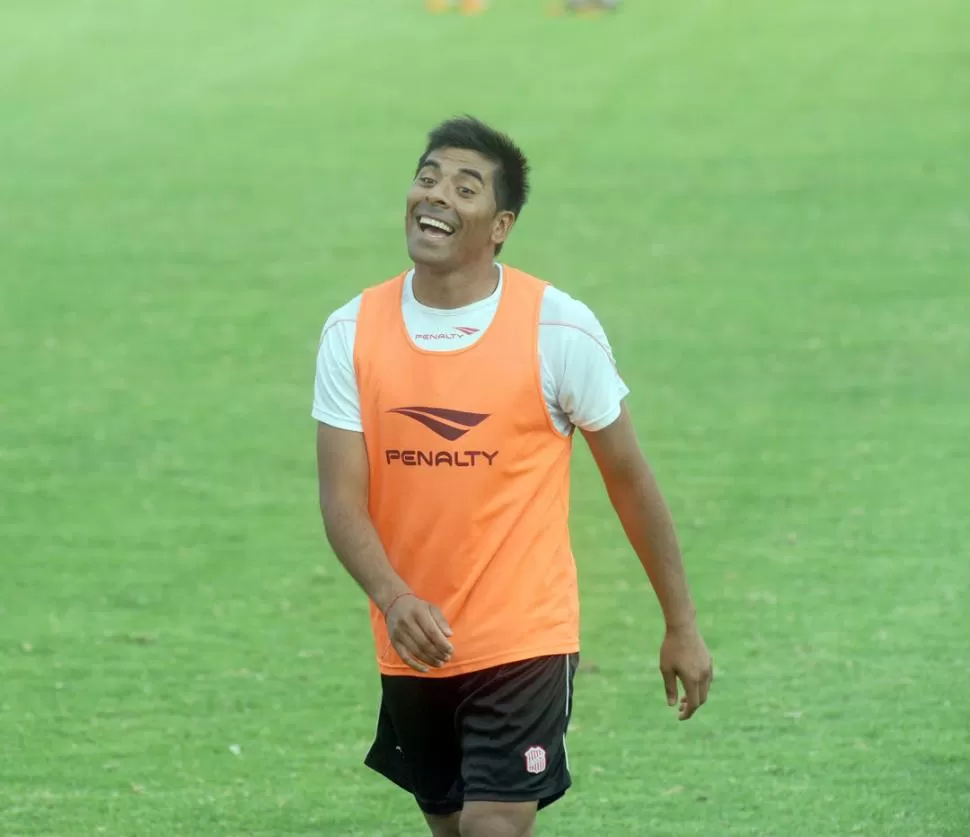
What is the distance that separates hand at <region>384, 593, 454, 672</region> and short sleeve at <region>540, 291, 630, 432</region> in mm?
538

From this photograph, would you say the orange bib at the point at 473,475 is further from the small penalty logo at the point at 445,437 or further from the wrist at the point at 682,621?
the wrist at the point at 682,621

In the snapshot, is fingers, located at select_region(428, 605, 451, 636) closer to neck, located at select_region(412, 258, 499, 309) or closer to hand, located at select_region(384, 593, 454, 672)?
hand, located at select_region(384, 593, 454, 672)

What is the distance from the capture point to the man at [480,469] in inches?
160


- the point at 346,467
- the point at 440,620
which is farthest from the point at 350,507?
the point at 440,620

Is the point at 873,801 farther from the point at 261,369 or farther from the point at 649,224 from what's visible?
the point at 649,224

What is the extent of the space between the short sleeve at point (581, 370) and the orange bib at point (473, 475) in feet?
0.14

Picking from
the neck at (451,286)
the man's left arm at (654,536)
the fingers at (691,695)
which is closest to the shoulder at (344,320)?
the neck at (451,286)

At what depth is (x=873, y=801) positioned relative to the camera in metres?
5.52

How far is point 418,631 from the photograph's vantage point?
3883mm

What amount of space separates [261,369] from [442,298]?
645 centimetres

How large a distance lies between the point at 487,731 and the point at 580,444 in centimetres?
537

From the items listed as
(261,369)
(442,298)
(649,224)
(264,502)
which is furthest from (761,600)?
(649,224)

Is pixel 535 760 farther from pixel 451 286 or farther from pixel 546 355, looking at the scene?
pixel 451 286

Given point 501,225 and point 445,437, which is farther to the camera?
point 501,225
